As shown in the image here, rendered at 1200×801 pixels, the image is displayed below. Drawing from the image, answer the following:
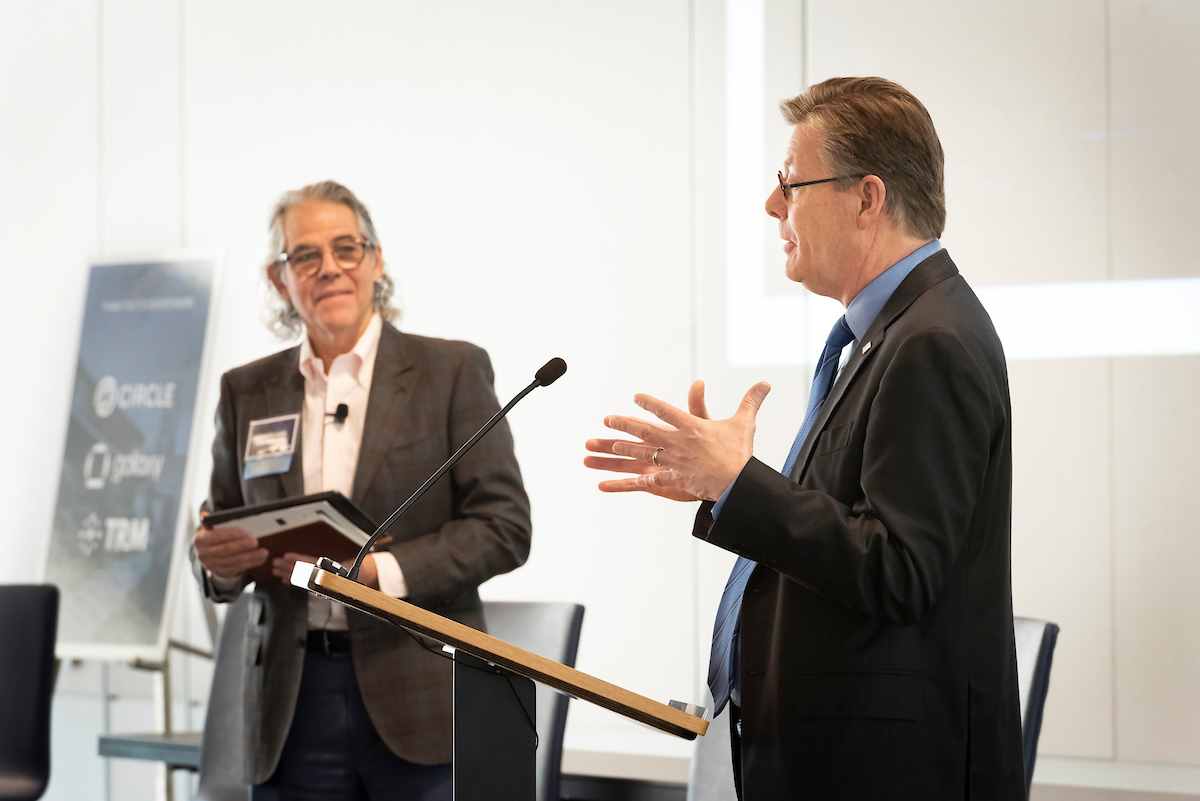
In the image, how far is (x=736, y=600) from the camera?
4.71ft

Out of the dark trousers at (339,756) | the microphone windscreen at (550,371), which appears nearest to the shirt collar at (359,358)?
the dark trousers at (339,756)

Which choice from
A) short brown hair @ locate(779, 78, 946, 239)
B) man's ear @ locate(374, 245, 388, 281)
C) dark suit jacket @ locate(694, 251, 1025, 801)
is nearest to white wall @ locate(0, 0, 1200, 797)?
man's ear @ locate(374, 245, 388, 281)

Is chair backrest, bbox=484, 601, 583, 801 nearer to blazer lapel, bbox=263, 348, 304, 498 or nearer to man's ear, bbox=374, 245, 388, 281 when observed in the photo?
blazer lapel, bbox=263, 348, 304, 498

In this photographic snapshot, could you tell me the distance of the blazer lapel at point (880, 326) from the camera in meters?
1.34

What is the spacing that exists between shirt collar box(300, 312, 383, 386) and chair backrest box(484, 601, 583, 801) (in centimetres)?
73

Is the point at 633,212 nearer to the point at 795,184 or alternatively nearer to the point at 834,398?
the point at 795,184

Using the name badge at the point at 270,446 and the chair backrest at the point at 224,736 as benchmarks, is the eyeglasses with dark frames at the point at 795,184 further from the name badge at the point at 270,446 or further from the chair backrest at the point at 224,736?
the chair backrest at the point at 224,736

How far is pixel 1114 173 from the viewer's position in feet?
9.92

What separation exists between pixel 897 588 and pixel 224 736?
2.20 m

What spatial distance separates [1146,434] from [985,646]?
2023 mm

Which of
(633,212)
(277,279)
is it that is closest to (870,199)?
(277,279)

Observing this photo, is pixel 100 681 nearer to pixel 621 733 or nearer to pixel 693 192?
pixel 621 733

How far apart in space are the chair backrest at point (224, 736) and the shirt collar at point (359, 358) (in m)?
0.92

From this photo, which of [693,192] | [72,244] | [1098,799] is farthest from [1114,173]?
[72,244]
